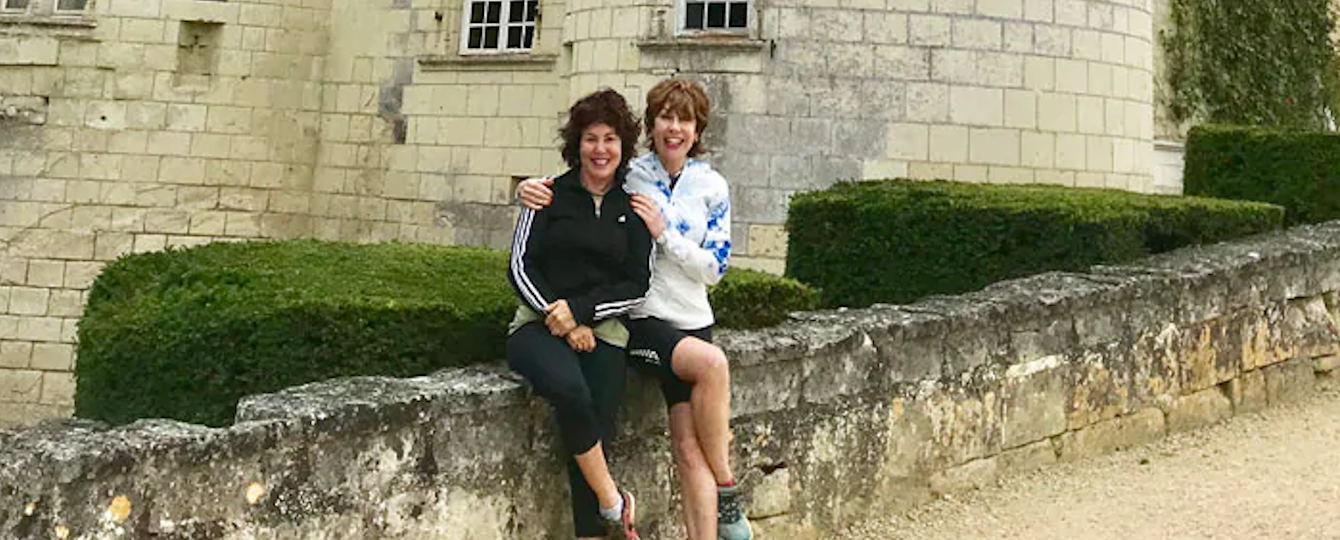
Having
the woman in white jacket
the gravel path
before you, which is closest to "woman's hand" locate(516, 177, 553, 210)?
the woman in white jacket

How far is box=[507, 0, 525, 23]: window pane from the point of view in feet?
37.0

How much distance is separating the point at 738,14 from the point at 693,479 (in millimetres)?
6131

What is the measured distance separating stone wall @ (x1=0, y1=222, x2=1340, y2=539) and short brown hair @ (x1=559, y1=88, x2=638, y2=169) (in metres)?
0.69

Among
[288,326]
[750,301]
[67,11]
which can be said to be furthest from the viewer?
[67,11]

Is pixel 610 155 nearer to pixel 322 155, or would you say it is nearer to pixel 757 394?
pixel 757 394

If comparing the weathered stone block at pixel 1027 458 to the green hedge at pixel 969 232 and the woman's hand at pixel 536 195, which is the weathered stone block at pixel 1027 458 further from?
the woman's hand at pixel 536 195

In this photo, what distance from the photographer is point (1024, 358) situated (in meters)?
4.74

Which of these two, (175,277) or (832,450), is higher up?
(175,277)

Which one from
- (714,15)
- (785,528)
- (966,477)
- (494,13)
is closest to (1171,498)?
(966,477)

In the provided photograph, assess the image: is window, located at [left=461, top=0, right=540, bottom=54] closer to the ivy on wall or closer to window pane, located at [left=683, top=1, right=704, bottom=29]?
window pane, located at [left=683, top=1, right=704, bottom=29]

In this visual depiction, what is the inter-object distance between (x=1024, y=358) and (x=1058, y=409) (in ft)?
1.02

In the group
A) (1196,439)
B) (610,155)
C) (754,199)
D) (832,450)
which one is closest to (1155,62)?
(754,199)

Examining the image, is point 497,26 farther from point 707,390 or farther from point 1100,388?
point 707,390

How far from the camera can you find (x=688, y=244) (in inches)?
133
